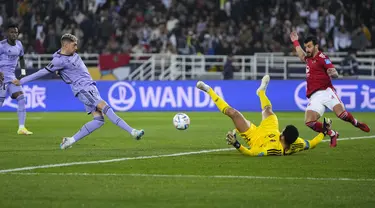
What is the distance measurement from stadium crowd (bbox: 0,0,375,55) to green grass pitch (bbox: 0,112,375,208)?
1543 centimetres

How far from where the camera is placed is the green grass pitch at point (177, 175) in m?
9.70

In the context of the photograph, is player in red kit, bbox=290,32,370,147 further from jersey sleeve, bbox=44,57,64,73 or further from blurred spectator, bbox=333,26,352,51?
blurred spectator, bbox=333,26,352,51

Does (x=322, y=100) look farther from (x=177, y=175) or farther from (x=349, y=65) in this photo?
(x=349, y=65)

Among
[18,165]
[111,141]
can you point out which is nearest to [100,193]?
[18,165]

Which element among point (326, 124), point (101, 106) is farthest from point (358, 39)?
point (101, 106)

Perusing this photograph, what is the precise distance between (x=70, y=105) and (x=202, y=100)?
16.0 ft

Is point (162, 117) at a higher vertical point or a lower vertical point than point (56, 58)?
lower

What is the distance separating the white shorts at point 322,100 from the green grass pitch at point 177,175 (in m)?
0.76

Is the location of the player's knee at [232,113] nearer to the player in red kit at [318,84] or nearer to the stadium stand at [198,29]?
the player in red kit at [318,84]

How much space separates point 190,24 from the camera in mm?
36719

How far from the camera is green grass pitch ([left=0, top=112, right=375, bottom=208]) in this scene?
382 inches

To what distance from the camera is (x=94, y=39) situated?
36594 millimetres

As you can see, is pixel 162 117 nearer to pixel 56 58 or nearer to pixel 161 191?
pixel 56 58

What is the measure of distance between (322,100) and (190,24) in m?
20.4
